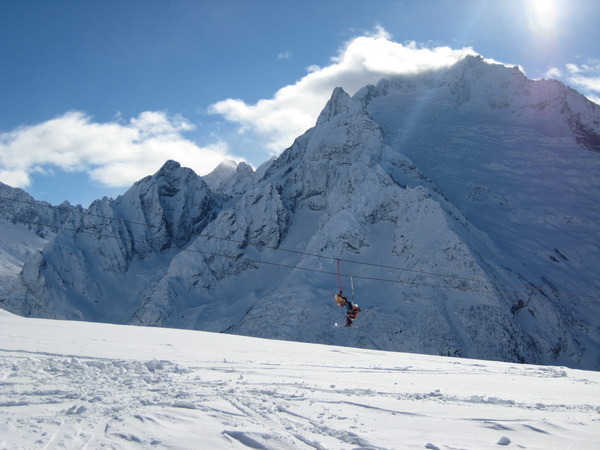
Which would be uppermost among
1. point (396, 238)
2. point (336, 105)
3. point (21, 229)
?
point (336, 105)

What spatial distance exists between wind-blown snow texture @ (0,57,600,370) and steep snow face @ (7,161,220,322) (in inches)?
17.7

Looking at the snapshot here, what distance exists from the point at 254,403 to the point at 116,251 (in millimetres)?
131572

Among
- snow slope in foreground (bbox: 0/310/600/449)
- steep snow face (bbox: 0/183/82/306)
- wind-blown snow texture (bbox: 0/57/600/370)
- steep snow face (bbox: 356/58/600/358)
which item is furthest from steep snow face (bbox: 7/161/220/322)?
snow slope in foreground (bbox: 0/310/600/449)

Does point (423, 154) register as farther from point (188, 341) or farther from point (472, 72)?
point (188, 341)

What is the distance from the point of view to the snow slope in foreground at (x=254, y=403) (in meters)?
8.84

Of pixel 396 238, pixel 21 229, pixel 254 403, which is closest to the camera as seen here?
pixel 254 403

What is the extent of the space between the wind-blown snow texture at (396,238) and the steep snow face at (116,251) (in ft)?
1.47

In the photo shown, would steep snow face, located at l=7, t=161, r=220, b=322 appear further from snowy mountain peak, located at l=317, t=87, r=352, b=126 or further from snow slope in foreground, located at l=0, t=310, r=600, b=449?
snow slope in foreground, located at l=0, t=310, r=600, b=449

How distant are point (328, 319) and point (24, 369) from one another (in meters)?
56.2

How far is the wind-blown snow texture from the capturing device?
217ft

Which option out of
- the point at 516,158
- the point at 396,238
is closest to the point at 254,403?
the point at 396,238

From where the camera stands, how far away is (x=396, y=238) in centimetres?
7894

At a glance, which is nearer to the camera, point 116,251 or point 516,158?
point 516,158

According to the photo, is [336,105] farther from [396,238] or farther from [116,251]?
[116,251]
